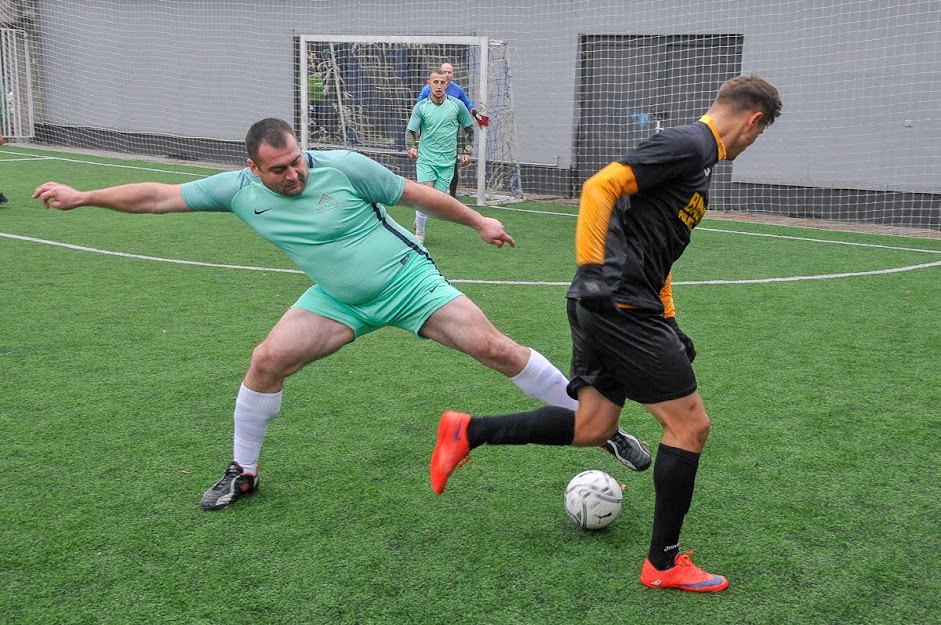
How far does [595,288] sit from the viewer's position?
319cm

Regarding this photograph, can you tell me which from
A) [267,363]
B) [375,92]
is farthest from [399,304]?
[375,92]

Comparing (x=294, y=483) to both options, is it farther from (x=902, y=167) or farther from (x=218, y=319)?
(x=902, y=167)

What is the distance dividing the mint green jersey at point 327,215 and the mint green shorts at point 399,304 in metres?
0.05

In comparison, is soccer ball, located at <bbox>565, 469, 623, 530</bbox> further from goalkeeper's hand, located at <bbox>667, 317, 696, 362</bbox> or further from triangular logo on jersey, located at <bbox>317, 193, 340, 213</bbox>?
triangular logo on jersey, located at <bbox>317, 193, 340, 213</bbox>

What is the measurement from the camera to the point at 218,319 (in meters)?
7.45

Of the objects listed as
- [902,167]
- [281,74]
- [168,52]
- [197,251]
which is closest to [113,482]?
[197,251]

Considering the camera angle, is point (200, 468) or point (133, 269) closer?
point (200, 468)

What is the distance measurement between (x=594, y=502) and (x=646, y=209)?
132 cm

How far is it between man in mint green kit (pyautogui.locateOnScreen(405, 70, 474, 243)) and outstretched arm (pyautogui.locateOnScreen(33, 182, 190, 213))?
24.7 ft

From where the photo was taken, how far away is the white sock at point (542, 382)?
13.9ft

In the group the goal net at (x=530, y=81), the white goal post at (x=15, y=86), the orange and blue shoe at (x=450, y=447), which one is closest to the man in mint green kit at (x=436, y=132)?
the goal net at (x=530, y=81)

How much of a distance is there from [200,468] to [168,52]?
18316mm

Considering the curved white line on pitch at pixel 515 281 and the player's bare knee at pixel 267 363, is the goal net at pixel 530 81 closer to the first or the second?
the curved white line on pitch at pixel 515 281

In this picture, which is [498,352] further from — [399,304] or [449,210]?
[449,210]
